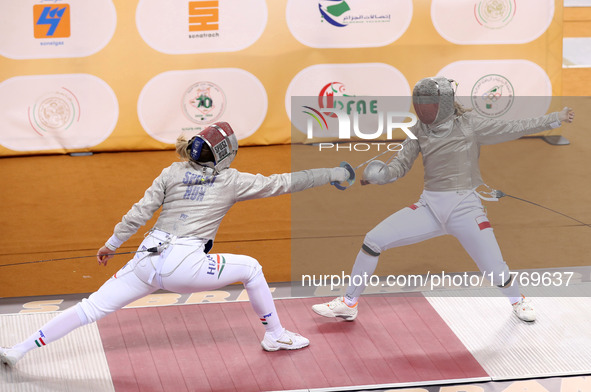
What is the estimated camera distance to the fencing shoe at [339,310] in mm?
4965

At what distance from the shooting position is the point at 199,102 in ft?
17.9

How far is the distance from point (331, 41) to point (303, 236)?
1.33 metres

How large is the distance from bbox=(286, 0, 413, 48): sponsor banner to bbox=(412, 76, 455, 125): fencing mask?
1.01 meters

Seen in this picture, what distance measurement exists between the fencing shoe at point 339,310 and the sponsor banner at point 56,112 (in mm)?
1865

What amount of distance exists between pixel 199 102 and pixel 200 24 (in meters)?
0.52

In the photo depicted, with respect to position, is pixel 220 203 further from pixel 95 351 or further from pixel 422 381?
pixel 422 381

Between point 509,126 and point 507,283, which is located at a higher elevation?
point 509,126

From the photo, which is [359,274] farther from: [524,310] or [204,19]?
[204,19]

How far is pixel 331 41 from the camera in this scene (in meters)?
5.41

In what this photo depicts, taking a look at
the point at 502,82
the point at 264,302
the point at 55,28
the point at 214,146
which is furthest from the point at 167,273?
the point at 502,82

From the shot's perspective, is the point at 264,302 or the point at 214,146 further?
the point at 264,302

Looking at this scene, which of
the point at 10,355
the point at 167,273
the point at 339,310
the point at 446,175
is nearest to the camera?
the point at 167,273

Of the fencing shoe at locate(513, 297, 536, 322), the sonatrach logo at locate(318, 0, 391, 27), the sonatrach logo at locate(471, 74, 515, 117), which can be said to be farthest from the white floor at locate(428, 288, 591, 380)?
the sonatrach logo at locate(318, 0, 391, 27)

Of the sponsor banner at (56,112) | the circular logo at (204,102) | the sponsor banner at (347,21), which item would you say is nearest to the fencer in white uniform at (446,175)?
the sponsor banner at (347,21)
